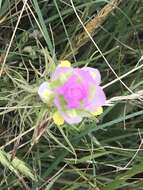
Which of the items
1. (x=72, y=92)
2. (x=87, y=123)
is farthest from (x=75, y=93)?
(x=87, y=123)

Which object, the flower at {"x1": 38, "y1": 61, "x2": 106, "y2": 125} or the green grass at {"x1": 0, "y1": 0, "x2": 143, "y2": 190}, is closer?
the flower at {"x1": 38, "y1": 61, "x2": 106, "y2": 125}

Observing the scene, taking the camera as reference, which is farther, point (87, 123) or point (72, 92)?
point (87, 123)

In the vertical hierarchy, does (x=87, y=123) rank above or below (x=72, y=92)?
below

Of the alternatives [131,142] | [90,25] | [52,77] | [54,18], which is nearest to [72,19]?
[54,18]

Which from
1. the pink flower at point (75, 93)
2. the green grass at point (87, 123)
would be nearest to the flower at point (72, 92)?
the pink flower at point (75, 93)

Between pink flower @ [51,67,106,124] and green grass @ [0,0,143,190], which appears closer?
pink flower @ [51,67,106,124]

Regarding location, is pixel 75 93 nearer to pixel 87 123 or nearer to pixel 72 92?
pixel 72 92

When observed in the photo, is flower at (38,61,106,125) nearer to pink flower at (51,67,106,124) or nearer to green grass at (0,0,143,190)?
pink flower at (51,67,106,124)

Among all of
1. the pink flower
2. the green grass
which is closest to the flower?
the pink flower
